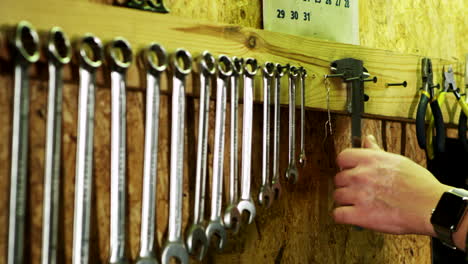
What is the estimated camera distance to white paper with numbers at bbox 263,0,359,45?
1050 mm

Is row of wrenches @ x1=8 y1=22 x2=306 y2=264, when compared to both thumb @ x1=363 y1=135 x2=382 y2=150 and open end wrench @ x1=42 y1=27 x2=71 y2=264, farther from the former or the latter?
thumb @ x1=363 y1=135 x2=382 y2=150

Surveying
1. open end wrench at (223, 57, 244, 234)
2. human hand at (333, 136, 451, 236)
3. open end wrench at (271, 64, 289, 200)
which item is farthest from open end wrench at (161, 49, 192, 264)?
human hand at (333, 136, 451, 236)

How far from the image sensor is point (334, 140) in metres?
1.16

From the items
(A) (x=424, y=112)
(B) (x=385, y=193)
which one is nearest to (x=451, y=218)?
(B) (x=385, y=193)

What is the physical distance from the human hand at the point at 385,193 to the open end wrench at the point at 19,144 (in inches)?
24.6

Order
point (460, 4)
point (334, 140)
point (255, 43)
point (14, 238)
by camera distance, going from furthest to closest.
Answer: point (460, 4) → point (334, 140) → point (255, 43) → point (14, 238)

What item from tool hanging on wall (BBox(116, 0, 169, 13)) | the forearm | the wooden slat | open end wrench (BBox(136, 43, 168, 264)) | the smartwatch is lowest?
the forearm

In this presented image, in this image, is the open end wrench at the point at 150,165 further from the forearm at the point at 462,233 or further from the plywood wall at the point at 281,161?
the forearm at the point at 462,233

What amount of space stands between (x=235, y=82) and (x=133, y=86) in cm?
19

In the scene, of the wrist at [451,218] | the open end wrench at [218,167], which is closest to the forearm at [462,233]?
the wrist at [451,218]

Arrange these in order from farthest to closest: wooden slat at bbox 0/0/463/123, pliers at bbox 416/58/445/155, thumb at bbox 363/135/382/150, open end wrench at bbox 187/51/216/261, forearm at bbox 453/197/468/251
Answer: pliers at bbox 416/58/445/155 → thumb at bbox 363/135/382/150 → forearm at bbox 453/197/468/251 → open end wrench at bbox 187/51/216/261 → wooden slat at bbox 0/0/463/123

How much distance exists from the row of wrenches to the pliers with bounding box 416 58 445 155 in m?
0.32

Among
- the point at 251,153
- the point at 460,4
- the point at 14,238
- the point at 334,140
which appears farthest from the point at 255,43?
the point at 460,4

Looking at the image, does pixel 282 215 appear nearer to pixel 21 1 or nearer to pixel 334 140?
pixel 334 140
